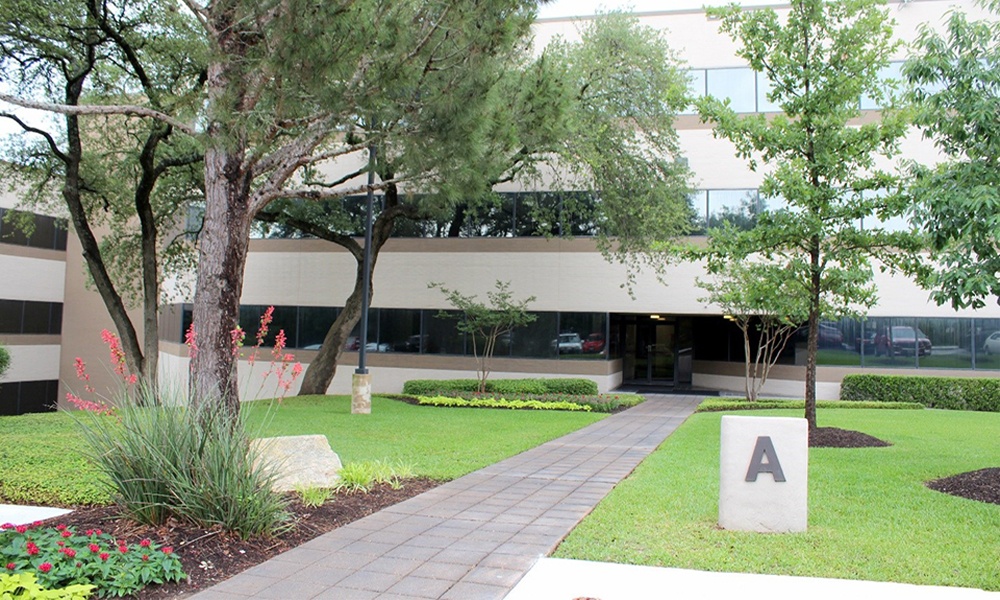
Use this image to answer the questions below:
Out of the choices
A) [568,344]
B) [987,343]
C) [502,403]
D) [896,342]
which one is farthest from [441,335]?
[987,343]

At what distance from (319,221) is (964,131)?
16.7 metres

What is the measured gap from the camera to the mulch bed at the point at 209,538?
16.3 ft

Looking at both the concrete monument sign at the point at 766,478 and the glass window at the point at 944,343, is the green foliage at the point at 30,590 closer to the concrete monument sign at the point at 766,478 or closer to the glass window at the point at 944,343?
the concrete monument sign at the point at 766,478

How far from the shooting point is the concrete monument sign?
6.21m

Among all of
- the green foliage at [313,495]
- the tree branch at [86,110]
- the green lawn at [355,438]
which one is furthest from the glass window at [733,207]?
the green foliage at [313,495]

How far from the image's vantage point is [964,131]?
788cm

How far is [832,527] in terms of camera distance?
20.7 feet

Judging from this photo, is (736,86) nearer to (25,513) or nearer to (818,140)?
(818,140)

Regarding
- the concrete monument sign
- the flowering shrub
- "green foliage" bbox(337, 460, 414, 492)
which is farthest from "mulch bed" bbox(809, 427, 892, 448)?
the flowering shrub

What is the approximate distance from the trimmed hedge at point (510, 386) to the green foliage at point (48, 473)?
1050 centimetres

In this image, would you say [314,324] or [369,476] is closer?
[369,476]

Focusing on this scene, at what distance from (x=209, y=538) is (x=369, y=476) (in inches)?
98.4

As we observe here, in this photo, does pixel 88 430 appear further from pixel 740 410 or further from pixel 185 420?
pixel 740 410

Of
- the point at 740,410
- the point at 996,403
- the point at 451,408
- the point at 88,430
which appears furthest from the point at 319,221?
the point at 996,403
